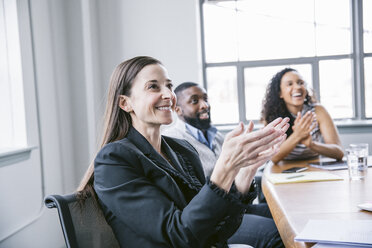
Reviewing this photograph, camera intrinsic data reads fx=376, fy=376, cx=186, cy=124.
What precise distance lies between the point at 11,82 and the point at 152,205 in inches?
78.4

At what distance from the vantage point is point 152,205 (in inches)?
41.4

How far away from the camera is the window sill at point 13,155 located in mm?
2336

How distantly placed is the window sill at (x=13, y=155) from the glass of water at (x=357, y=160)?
196 centimetres

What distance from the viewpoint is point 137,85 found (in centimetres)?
133

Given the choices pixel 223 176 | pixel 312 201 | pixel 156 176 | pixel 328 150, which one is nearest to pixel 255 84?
pixel 328 150

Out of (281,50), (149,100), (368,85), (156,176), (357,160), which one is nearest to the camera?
(156,176)

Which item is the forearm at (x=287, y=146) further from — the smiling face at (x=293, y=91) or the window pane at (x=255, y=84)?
the window pane at (x=255, y=84)

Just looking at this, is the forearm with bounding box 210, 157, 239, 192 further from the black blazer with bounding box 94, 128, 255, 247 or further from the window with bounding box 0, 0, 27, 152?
the window with bounding box 0, 0, 27, 152

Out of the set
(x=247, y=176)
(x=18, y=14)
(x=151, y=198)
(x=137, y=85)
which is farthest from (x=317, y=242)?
(x=18, y=14)

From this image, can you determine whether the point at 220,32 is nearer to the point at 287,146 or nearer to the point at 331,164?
the point at 287,146

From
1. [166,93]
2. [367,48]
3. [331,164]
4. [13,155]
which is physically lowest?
[331,164]

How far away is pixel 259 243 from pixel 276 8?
2.95 meters

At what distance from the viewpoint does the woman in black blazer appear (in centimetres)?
99

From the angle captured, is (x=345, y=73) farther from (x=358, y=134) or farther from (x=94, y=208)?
(x=94, y=208)
